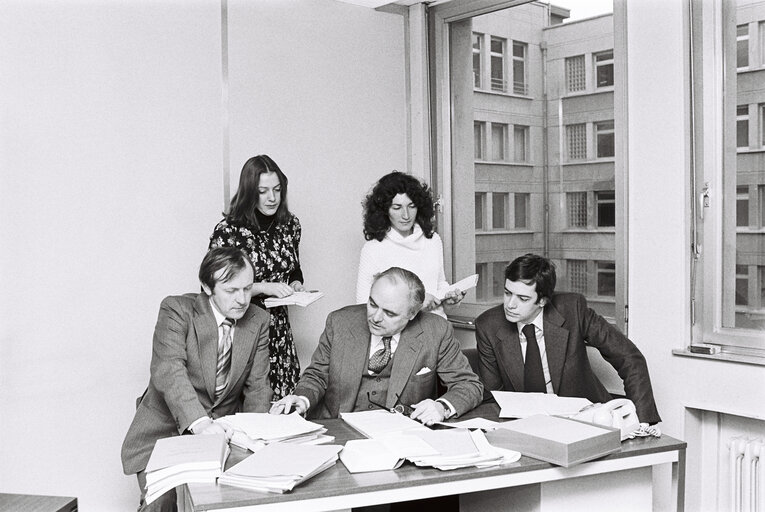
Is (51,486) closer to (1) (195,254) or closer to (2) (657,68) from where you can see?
(1) (195,254)

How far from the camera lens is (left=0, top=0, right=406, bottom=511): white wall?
11.7 ft

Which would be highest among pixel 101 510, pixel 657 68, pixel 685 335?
pixel 657 68

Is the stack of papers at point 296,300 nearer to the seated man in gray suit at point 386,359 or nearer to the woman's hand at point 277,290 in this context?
the woman's hand at point 277,290

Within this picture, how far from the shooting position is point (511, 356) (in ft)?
11.1

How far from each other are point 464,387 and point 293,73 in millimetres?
2210

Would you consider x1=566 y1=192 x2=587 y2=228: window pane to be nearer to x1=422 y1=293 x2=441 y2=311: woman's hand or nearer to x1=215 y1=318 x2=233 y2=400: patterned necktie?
x1=422 y1=293 x2=441 y2=311: woman's hand

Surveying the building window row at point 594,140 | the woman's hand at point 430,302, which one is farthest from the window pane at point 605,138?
the woman's hand at point 430,302

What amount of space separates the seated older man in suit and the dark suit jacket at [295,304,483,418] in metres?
0.29

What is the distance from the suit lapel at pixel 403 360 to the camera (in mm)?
3078

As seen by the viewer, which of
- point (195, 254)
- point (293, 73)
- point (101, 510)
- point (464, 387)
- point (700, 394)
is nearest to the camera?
point (464, 387)

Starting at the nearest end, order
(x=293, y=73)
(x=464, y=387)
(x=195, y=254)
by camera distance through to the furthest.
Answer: (x=464, y=387), (x=195, y=254), (x=293, y=73)

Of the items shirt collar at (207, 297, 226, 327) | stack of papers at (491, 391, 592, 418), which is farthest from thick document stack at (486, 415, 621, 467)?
shirt collar at (207, 297, 226, 327)

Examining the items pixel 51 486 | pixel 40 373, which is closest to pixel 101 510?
pixel 51 486

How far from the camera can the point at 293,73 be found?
4461 millimetres
